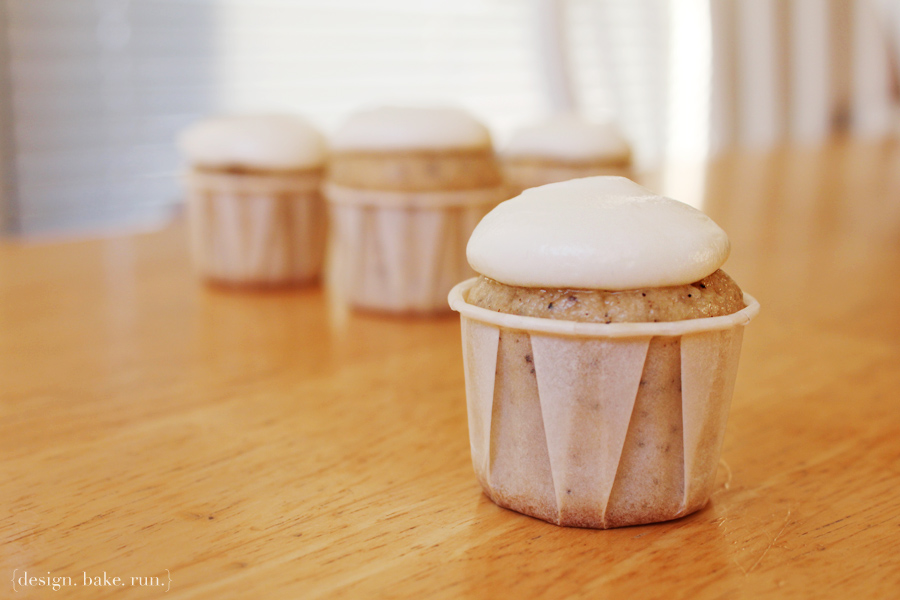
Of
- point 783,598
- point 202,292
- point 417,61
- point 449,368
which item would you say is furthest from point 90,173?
point 783,598

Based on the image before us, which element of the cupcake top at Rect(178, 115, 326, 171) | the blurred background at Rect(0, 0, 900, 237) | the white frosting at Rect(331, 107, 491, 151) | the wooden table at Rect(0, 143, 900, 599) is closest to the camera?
the wooden table at Rect(0, 143, 900, 599)

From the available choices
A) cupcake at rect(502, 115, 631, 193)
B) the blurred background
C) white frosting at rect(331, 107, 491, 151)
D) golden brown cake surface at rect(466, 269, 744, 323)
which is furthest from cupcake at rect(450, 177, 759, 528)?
the blurred background

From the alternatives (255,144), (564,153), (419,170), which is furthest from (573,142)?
(255,144)

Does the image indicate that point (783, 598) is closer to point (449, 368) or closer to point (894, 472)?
point (894, 472)

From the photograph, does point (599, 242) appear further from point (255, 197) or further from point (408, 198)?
point (255, 197)

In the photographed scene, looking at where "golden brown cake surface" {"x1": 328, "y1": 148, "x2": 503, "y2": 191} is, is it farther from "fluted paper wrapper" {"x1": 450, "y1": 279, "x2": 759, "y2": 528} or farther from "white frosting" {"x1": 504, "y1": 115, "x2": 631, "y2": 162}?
"fluted paper wrapper" {"x1": 450, "y1": 279, "x2": 759, "y2": 528}

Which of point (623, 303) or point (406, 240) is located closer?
point (623, 303)

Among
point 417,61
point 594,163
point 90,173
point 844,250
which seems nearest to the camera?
point 594,163
